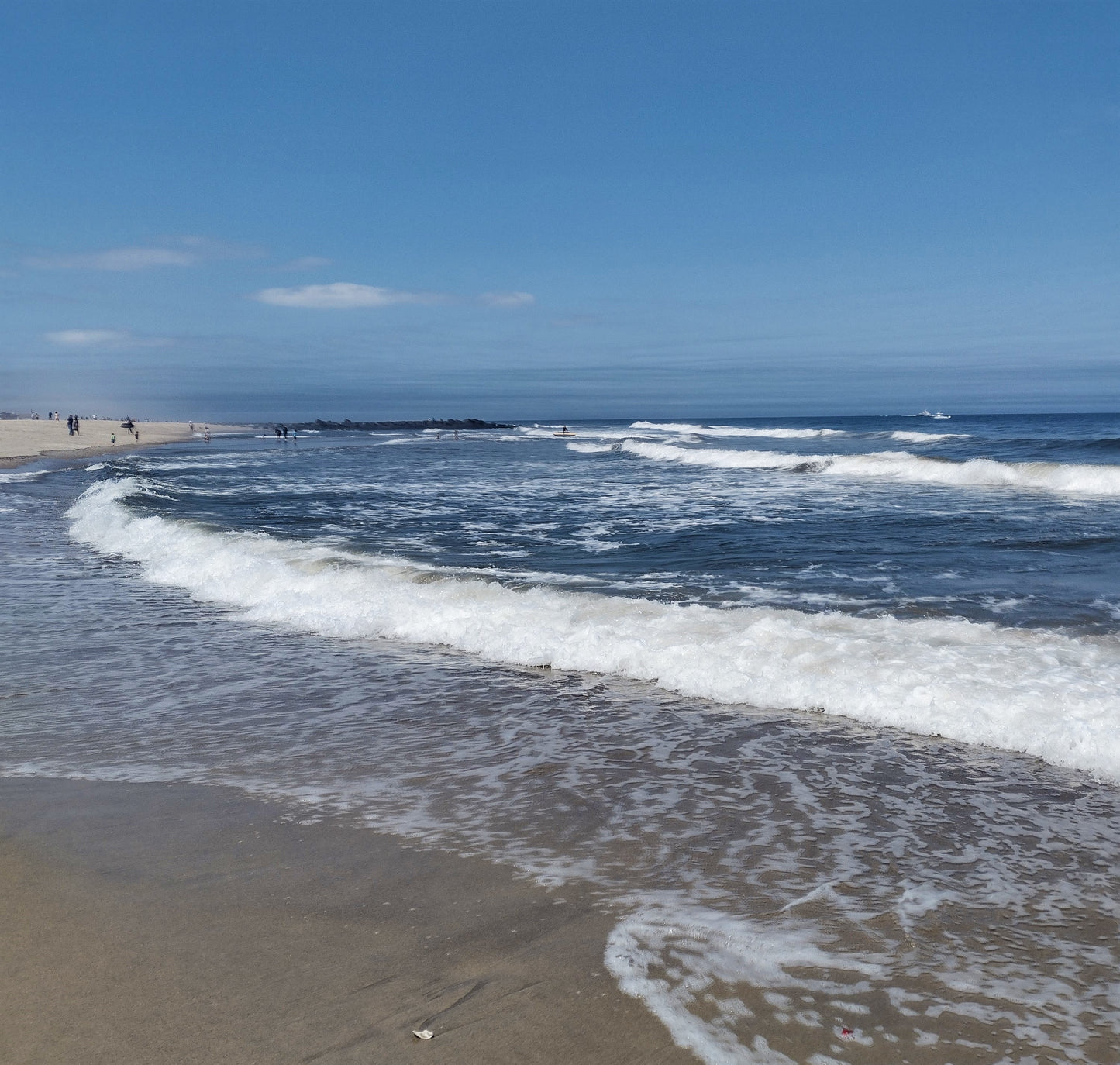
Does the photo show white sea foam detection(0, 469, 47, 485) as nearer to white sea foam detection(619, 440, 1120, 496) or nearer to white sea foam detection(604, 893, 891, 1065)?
white sea foam detection(619, 440, 1120, 496)

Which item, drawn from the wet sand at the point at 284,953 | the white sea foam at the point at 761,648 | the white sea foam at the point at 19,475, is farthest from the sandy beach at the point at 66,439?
the wet sand at the point at 284,953

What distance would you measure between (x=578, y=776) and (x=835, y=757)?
1.75 meters

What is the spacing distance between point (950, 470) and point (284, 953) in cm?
2996

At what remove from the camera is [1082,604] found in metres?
9.70

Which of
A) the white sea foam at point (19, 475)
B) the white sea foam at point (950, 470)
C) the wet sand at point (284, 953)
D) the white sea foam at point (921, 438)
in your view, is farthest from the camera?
the white sea foam at point (921, 438)

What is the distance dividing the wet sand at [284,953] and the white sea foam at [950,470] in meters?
25.1

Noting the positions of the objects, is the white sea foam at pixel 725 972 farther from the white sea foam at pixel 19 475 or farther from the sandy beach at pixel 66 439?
the sandy beach at pixel 66 439

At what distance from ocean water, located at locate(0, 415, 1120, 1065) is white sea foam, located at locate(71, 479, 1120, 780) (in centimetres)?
3

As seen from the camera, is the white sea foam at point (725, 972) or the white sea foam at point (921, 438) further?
the white sea foam at point (921, 438)

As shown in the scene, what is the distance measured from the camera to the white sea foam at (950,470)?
25438mm

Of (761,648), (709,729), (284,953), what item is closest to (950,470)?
(761,648)

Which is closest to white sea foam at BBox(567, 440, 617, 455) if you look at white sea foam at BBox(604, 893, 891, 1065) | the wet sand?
the wet sand

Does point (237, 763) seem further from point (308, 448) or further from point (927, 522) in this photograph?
point (308, 448)

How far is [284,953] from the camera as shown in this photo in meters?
3.42
